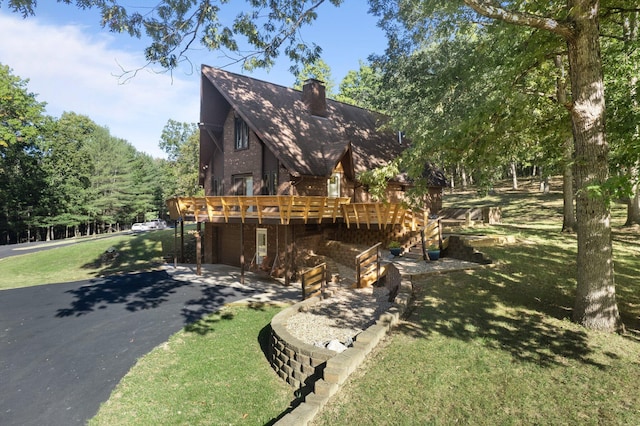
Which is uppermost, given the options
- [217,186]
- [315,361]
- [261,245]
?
[217,186]

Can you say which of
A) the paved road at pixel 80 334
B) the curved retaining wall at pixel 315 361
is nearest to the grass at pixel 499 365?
the curved retaining wall at pixel 315 361

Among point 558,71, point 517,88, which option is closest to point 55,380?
point 517,88

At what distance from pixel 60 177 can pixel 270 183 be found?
46566 mm

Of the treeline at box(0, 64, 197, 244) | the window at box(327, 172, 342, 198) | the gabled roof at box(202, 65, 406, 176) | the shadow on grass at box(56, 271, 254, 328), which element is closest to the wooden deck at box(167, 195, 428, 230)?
the gabled roof at box(202, 65, 406, 176)

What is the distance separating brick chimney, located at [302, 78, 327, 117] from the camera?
72.5ft

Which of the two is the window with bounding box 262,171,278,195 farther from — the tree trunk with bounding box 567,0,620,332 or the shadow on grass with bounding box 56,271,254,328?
the tree trunk with bounding box 567,0,620,332

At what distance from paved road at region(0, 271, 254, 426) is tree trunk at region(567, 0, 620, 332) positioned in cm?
1063

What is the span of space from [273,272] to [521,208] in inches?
1023

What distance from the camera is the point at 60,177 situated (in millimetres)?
48719

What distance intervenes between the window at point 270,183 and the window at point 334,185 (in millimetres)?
3097

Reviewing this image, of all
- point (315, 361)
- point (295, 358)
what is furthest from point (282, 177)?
point (315, 361)

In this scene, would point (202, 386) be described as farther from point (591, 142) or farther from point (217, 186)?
point (217, 186)

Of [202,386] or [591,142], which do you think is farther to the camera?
[202,386]

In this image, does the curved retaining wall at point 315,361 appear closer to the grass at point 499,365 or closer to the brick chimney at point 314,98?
the grass at point 499,365
